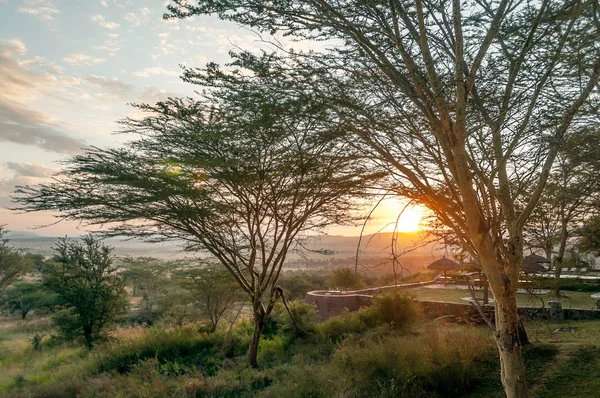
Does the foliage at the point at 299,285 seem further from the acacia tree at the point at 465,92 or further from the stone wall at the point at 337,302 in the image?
the acacia tree at the point at 465,92

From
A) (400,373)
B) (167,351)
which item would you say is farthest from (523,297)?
(167,351)

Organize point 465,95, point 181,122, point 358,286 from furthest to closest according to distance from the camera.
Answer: point 358,286 → point 181,122 → point 465,95

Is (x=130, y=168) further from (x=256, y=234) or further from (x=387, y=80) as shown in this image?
(x=387, y=80)

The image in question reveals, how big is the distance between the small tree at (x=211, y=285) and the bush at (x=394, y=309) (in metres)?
6.15

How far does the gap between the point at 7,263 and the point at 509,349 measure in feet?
89.8

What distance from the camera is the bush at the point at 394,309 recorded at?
42.7ft

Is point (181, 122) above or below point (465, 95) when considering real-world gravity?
above

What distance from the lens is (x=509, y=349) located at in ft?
12.1

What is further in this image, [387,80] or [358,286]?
[358,286]

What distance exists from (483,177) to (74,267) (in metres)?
17.9

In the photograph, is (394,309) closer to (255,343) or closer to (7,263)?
(255,343)

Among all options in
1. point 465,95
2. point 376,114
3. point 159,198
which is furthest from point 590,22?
point 159,198

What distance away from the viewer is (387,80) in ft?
14.7

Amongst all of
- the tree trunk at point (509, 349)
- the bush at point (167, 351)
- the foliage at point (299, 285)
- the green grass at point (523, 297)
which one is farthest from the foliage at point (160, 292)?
the tree trunk at point (509, 349)
